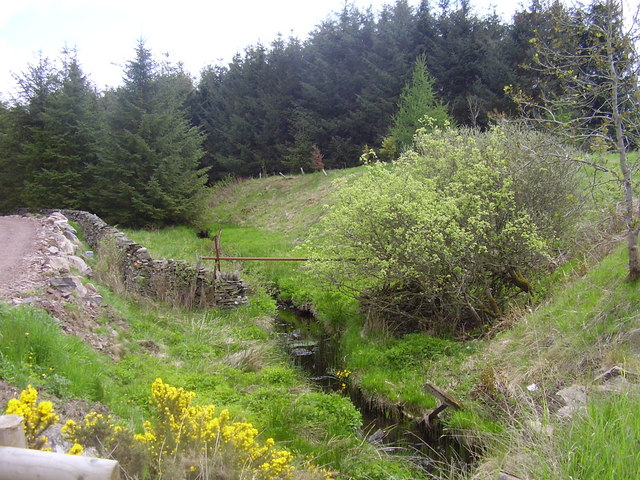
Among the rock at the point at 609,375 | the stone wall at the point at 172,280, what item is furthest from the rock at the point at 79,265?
the rock at the point at 609,375

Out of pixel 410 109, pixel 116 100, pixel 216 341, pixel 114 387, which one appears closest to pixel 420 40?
pixel 410 109

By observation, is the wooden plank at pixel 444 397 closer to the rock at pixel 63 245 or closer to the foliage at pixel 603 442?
the foliage at pixel 603 442

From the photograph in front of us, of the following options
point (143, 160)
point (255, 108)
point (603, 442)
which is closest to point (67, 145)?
point (143, 160)

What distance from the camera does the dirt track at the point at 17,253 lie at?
804 cm

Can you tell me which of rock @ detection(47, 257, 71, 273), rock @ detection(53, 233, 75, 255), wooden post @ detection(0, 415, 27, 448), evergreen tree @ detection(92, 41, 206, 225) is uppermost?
evergreen tree @ detection(92, 41, 206, 225)

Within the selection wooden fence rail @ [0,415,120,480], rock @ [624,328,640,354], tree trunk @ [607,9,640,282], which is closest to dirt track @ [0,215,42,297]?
wooden fence rail @ [0,415,120,480]

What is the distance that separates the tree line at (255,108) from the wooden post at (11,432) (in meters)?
19.6

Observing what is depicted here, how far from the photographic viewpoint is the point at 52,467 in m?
2.56

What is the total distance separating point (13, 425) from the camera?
9.00 feet

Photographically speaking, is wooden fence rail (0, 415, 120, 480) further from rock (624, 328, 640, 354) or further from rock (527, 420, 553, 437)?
rock (624, 328, 640, 354)

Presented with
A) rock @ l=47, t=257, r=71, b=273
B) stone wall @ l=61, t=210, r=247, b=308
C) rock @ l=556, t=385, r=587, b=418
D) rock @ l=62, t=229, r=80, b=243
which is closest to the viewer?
rock @ l=556, t=385, r=587, b=418

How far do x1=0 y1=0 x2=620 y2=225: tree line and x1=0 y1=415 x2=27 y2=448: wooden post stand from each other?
64.2 ft

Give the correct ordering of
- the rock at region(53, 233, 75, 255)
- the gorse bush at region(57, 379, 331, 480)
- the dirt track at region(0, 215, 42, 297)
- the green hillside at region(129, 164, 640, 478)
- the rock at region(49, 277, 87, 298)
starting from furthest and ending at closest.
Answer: the rock at region(53, 233, 75, 255)
the rock at region(49, 277, 87, 298)
the dirt track at region(0, 215, 42, 297)
the green hillside at region(129, 164, 640, 478)
the gorse bush at region(57, 379, 331, 480)

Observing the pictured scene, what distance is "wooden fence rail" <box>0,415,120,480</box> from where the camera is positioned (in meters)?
2.54
